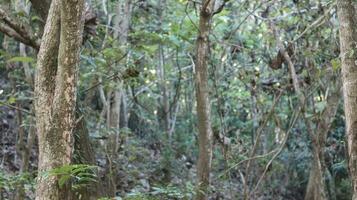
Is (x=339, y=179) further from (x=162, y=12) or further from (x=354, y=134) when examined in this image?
(x=354, y=134)

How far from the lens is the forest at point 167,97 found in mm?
3375

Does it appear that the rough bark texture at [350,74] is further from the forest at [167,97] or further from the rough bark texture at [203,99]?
the rough bark texture at [203,99]

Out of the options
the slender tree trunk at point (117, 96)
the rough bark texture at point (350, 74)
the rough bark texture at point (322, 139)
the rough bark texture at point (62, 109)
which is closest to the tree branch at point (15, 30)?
the rough bark texture at point (62, 109)

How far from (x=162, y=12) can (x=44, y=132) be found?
6733mm

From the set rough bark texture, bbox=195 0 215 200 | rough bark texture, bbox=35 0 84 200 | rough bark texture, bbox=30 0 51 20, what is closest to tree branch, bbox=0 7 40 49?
rough bark texture, bbox=30 0 51 20

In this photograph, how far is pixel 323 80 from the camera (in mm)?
7637

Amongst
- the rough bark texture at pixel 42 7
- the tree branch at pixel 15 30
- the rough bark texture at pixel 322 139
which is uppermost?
the rough bark texture at pixel 42 7

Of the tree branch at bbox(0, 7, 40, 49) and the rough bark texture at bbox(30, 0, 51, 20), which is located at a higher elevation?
the rough bark texture at bbox(30, 0, 51, 20)

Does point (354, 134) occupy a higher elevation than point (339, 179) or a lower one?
higher

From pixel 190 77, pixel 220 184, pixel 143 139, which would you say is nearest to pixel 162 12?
pixel 190 77

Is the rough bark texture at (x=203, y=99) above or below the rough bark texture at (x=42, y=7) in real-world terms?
below

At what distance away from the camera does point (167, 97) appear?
10.6 m

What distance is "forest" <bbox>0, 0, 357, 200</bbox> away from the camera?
3.38m

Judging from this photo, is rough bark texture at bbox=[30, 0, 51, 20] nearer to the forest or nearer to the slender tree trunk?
the forest
